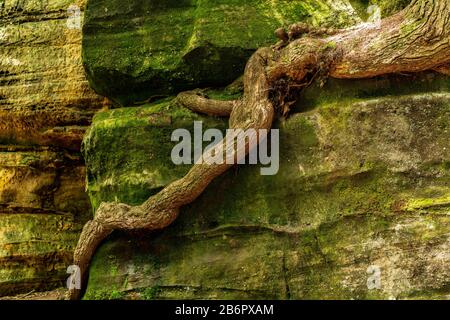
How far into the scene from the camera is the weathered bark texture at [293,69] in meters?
5.11

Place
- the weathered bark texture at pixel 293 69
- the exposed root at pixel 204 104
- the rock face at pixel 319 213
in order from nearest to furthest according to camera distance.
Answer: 1. the rock face at pixel 319 213
2. the weathered bark texture at pixel 293 69
3. the exposed root at pixel 204 104

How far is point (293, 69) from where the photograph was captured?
550 cm

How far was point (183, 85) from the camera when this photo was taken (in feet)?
20.2

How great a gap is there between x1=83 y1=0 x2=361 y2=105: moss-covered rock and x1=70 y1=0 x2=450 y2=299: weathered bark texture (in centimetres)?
40

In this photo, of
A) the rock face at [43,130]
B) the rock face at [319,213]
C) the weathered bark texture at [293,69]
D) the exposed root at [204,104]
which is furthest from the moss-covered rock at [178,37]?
the rock face at [43,130]

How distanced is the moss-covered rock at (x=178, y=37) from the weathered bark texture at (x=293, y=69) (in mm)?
398

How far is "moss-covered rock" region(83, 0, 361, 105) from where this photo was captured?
594 centimetres

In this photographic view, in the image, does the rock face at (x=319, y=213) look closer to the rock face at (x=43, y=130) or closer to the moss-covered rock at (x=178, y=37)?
the moss-covered rock at (x=178, y=37)

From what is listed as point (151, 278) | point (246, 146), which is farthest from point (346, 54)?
point (151, 278)

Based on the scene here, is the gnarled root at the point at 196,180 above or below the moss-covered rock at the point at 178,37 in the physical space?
below

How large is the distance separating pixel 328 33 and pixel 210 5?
4.69ft

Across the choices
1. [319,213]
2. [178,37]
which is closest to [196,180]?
[319,213]

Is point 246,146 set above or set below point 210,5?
below

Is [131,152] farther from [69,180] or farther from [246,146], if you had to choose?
[69,180]
